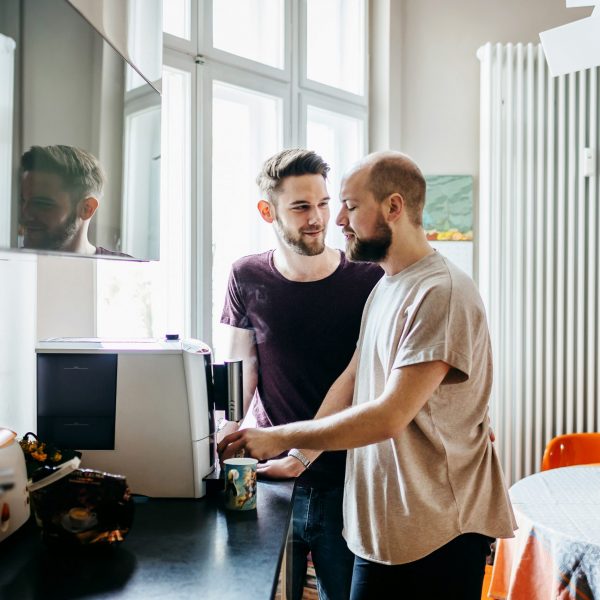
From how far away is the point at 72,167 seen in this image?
A: 1.10 meters

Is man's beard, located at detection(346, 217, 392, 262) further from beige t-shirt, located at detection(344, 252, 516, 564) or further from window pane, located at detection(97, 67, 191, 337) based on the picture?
window pane, located at detection(97, 67, 191, 337)

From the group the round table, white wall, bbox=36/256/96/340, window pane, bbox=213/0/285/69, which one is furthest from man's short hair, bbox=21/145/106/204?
window pane, bbox=213/0/285/69

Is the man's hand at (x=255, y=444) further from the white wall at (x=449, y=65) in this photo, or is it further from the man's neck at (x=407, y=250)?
the white wall at (x=449, y=65)

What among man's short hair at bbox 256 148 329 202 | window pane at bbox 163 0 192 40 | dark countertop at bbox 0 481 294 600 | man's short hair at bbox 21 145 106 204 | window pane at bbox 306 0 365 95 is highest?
window pane at bbox 306 0 365 95

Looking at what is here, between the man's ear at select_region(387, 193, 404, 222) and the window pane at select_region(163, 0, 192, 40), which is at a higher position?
the window pane at select_region(163, 0, 192, 40)

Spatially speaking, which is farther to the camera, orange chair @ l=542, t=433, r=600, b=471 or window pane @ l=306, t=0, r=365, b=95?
window pane @ l=306, t=0, r=365, b=95

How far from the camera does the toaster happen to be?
1216mm

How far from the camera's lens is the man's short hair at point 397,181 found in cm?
167

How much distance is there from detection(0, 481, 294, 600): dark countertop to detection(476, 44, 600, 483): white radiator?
2286 mm

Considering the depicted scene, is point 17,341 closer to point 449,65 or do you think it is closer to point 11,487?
point 11,487

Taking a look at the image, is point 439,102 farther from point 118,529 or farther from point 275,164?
point 118,529

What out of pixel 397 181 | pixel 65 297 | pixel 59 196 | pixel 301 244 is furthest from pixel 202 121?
pixel 59 196

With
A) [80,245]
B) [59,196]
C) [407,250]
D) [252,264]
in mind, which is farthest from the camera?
[252,264]

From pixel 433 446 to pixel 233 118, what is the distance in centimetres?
181
